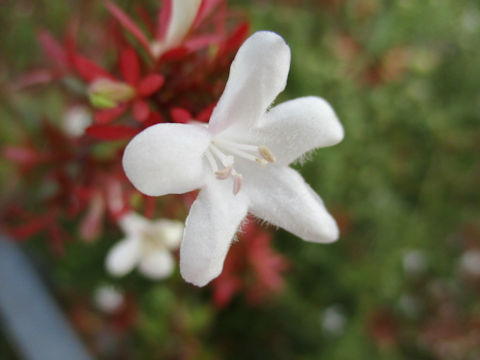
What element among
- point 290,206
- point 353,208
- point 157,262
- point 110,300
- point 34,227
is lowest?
point 110,300

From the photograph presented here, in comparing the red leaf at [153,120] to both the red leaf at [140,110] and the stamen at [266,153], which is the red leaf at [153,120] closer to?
the red leaf at [140,110]

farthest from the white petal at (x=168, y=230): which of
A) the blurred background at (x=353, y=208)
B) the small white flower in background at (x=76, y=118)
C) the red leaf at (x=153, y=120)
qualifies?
the small white flower in background at (x=76, y=118)

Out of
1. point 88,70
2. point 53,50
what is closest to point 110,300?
point 53,50

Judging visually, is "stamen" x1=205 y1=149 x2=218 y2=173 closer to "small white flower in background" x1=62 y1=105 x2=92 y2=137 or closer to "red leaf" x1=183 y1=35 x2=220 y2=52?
"red leaf" x1=183 y1=35 x2=220 y2=52

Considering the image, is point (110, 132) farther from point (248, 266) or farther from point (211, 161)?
point (248, 266)

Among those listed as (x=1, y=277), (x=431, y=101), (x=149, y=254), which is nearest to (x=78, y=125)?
(x=149, y=254)

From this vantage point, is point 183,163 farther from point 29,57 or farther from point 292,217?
point 29,57

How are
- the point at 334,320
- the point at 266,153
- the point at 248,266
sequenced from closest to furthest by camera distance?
the point at 266,153 → the point at 248,266 → the point at 334,320
